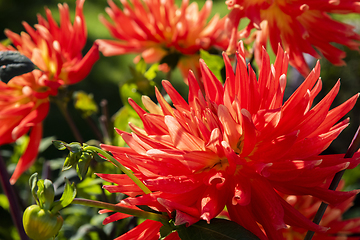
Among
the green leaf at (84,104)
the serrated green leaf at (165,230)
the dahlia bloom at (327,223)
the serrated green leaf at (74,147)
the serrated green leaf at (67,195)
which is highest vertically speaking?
the serrated green leaf at (74,147)

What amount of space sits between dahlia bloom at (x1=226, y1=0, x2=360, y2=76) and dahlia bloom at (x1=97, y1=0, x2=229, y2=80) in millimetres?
212

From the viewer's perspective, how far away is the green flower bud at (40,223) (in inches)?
13.6

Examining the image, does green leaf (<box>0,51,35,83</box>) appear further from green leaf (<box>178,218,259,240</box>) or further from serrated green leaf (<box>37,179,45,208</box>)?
green leaf (<box>178,218,259,240</box>)

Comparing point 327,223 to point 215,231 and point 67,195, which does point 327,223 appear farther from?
point 67,195

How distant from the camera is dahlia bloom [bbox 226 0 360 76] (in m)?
0.58

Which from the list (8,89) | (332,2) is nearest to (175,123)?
(332,2)

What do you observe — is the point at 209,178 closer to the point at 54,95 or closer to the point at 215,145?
the point at 215,145

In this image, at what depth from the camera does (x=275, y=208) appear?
390 millimetres

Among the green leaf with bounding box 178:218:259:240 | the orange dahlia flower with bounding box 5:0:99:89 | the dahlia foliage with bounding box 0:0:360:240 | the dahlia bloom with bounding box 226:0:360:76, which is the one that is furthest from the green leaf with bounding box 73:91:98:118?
the green leaf with bounding box 178:218:259:240

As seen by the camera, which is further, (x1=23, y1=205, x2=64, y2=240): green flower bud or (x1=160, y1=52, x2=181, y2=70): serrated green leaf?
(x1=160, y1=52, x2=181, y2=70): serrated green leaf

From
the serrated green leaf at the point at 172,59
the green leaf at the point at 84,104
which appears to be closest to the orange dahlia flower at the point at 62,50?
the green leaf at the point at 84,104

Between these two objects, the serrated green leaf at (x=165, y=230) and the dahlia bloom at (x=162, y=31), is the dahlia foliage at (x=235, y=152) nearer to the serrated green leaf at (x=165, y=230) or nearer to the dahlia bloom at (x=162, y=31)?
the serrated green leaf at (x=165, y=230)

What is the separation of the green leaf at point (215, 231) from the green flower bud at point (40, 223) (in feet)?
0.45

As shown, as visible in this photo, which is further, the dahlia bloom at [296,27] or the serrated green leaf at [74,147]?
the dahlia bloom at [296,27]
